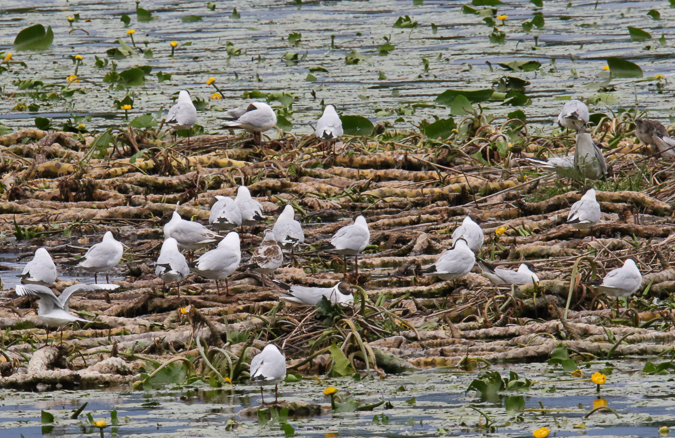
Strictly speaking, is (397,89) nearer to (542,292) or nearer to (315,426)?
(542,292)

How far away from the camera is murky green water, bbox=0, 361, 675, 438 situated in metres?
4.20

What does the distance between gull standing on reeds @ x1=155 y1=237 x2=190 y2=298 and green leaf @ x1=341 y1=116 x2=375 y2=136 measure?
520 cm

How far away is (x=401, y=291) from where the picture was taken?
21.0 ft

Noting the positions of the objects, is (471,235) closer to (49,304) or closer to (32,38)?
(49,304)

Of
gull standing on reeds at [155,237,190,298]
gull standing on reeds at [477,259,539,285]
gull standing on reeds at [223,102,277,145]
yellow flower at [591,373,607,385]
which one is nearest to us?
yellow flower at [591,373,607,385]

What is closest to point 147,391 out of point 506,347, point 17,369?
point 17,369

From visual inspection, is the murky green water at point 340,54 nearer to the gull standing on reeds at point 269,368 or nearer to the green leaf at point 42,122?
the green leaf at point 42,122

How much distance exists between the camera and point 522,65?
1631 centimetres

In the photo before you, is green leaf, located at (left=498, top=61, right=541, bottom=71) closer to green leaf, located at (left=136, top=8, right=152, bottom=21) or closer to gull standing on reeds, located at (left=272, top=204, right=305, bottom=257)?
gull standing on reeds, located at (left=272, top=204, right=305, bottom=257)

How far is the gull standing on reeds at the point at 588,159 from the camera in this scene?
859 cm

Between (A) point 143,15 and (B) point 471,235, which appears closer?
(B) point 471,235

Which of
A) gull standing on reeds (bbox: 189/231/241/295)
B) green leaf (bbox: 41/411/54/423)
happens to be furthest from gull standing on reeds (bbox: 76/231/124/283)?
green leaf (bbox: 41/411/54/423)

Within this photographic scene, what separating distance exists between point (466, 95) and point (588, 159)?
4.37 m

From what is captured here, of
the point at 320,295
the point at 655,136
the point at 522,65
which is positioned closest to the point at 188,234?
the point at 320,295
